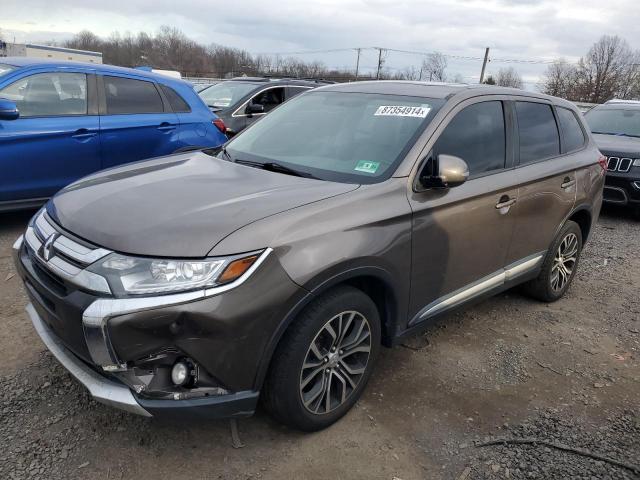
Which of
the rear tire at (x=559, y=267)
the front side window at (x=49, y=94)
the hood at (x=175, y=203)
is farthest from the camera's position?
the front side window at (x=49, y=94)

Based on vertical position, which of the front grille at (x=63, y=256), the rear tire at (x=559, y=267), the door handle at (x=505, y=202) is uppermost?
the door handle at (x=505, y=202)

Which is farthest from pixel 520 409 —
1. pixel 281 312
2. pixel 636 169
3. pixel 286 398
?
pixel 636 169

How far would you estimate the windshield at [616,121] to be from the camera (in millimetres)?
8648

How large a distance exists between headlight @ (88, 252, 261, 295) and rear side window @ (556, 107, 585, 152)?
3327 millimetres

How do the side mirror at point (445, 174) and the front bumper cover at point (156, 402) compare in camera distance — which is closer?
the front bumper cover at point (156, 402)

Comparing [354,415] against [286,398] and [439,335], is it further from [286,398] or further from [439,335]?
[439,335]

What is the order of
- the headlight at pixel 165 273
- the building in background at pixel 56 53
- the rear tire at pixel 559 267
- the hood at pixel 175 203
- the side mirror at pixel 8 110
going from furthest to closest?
the building in background at pixel 56 53, the side mirror at pixel 8 110, the rear tire at pixel 559 267, the hood at pixel 175 203, the headlight at pixel 165 273

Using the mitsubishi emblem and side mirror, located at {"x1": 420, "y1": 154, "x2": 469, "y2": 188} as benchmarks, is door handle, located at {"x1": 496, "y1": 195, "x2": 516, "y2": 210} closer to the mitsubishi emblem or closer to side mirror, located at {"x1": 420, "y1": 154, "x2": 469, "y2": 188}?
side mirror, located at {"x1": 420, "y1": 154, "x2": 469, "y2": 188}

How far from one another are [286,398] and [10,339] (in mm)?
2047

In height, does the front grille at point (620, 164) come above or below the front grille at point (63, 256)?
below

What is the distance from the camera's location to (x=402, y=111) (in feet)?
10.5

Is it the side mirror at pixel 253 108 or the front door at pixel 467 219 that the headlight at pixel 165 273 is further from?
the side mirror at pixel 253 108

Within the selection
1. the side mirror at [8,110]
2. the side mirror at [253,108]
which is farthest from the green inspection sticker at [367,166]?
the side mirror at [253,108]

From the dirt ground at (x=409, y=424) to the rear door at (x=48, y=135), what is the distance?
1.44 m
